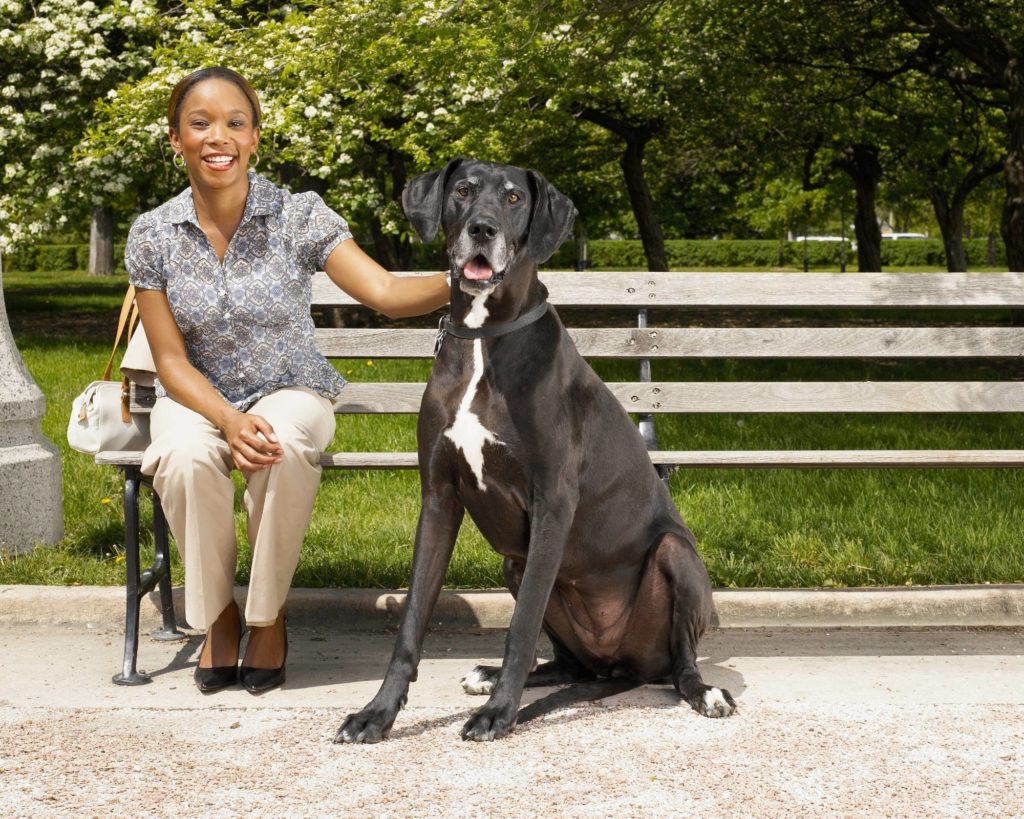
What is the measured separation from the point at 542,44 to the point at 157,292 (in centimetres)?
918

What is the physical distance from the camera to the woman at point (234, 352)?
3932 millimetres

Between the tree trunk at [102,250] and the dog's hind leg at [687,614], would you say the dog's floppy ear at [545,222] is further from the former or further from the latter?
the tree trunk at [102,250]

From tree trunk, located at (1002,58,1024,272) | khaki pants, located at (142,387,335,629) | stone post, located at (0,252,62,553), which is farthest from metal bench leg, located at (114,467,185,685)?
tree trunk, located at (1002,58,1024,272)

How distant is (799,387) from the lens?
17.0 ft

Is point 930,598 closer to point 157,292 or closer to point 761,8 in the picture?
point 157,292

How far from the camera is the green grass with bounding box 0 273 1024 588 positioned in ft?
16.8

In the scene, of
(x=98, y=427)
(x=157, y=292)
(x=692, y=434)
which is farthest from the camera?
(x=692, y=434)

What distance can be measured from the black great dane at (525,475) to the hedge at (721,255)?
1699 inches

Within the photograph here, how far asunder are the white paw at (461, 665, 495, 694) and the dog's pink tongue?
4.07 ft

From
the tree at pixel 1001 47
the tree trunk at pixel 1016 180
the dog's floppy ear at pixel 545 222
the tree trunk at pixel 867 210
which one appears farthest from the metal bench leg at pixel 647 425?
the tree trunk at pixel 867 210

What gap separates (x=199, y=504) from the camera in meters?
3.92

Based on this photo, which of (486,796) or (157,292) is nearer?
(486,796)

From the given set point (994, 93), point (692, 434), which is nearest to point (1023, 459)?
point (692, 434)

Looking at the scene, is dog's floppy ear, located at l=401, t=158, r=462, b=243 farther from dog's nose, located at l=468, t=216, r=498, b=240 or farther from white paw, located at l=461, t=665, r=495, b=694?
white paw, located at l=461, t=665, r=495, b=694
